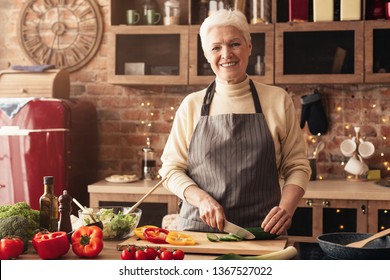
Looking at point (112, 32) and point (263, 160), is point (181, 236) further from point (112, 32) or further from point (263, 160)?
point (112, 32)

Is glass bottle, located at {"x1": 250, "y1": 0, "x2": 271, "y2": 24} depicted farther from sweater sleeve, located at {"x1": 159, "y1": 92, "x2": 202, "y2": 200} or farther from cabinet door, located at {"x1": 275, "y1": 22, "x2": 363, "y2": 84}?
sweater sleeve, located at {"x1": 159, "y1": 92, "x2": 202, "y2": 200}

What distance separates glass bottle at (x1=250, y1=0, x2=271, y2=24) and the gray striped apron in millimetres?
1686

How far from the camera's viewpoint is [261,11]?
4.03 metres

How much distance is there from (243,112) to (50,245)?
973 mm

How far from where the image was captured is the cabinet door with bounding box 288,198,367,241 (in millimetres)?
3631

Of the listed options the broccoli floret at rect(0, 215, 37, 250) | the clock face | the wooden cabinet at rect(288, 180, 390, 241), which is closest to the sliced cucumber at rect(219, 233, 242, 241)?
the broccoli floret at rect(0, 215, 37, 250)

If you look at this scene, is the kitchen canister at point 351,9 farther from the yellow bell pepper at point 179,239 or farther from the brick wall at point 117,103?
the yellow bell pepper at point 179,239

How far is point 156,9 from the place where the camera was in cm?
430

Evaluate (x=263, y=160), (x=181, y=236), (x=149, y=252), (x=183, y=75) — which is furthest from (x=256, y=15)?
(x=149, y=252)

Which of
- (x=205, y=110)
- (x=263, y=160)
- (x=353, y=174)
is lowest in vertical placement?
(x=353, y=174)

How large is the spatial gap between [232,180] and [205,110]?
31cm

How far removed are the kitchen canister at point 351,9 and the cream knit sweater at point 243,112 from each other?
166cm

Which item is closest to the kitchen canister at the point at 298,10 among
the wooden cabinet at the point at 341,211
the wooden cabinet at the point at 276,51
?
the wooden cabinet at the point at 276,51

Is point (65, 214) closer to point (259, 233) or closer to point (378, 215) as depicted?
point (259, 233)
